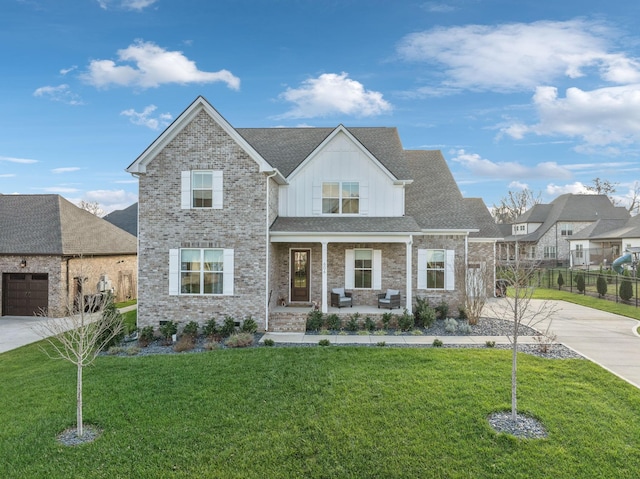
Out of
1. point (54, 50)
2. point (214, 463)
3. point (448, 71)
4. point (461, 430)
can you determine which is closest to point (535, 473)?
point (461, 430)

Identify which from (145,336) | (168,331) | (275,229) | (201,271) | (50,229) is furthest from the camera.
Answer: (50,229)

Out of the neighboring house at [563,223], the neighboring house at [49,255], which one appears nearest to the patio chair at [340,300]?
the neighboring house at [49,255]

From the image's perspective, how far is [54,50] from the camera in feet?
49.2

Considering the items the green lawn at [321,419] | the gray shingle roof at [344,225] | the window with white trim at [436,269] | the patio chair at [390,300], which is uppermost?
the gray shingle roof at [344,225]

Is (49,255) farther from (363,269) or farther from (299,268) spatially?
(363,269)

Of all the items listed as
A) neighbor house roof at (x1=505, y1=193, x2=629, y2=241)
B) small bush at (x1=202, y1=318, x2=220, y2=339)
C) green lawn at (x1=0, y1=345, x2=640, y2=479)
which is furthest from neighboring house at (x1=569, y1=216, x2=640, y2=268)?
small bush at (x1=202, y1=318, x2=220, y2=339)

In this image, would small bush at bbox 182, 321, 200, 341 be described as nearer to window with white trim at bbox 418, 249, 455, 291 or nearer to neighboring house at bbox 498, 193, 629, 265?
window with white trim at bbox 418, 249, 455, 291

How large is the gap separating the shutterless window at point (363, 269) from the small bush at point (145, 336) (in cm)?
852

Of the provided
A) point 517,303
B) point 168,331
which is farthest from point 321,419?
point 168,331

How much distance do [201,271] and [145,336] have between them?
2.95 metres

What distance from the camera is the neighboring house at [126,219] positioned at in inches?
1310

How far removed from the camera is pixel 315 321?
1370 cm

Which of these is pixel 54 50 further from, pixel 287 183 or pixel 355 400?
pixel 355 400

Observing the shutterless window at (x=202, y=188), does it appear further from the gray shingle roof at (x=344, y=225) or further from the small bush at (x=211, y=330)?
the small bush at (x=211, y=330)
